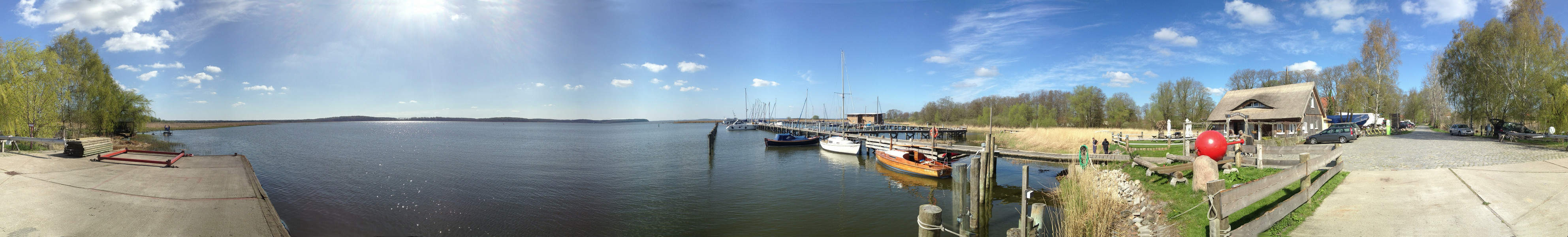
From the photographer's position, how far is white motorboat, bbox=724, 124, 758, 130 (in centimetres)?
7988

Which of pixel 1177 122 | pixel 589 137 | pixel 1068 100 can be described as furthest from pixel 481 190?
pixel 1068 100

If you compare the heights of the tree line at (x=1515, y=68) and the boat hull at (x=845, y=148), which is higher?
the tree line at (x=1515, y=68)

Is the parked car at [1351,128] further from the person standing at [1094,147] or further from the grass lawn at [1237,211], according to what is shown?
the grass lawn at [1237,211]

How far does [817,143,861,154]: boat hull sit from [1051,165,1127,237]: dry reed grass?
57.3 ft

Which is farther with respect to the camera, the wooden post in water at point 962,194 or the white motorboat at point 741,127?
the white motorboat at point 741,127

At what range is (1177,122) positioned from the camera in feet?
156

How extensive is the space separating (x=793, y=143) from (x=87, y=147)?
28590 millimetres

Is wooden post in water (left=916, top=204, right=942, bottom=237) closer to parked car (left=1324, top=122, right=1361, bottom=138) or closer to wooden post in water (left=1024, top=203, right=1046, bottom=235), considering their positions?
wooden post in water (left=1024, top=203, right=1046, bottom=235)

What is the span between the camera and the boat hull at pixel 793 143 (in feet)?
114

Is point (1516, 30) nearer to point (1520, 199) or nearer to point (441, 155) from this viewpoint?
point (1520, 199)

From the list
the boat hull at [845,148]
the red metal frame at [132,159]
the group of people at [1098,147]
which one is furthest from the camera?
the boat hull at [845,148]

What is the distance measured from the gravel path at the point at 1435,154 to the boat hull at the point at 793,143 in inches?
977

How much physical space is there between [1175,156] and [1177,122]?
42.8 metres

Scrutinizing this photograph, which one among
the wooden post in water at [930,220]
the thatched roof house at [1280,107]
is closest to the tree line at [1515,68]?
the thatched roof house at [1280,107]
